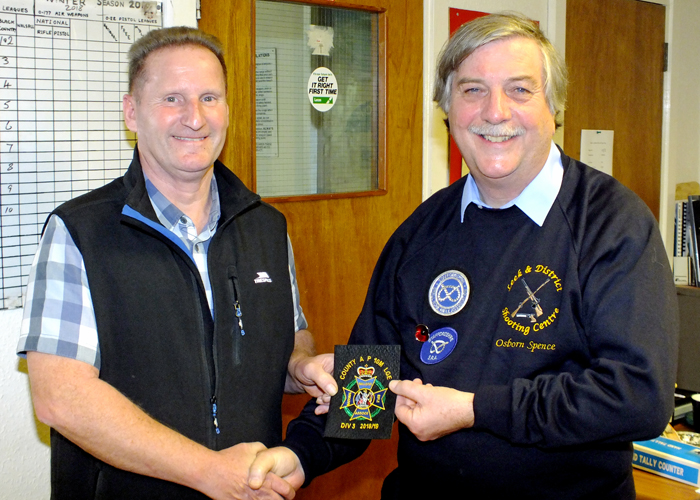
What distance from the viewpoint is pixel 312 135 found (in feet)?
8.71

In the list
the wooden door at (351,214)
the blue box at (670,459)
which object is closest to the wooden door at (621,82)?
the wooden door at (351,214)

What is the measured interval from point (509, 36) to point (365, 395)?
91cm

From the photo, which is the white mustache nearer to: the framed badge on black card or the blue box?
the framed badge on black card

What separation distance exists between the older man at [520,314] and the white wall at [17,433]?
872mm

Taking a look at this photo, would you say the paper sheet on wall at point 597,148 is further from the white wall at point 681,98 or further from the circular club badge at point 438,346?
the circular club badge at point 438,346

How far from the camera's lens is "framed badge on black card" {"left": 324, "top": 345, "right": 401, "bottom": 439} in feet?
5.21

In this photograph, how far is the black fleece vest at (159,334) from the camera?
1.52 metres

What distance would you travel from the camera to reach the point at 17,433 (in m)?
2.02

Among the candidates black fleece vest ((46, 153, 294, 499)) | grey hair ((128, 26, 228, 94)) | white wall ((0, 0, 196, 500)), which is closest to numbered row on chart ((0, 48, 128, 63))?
grey hair ((128, 26, 228, 94))

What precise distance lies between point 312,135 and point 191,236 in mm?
1085

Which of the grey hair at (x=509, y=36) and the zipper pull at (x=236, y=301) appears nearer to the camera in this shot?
the grey hair at (x=509, y=36)

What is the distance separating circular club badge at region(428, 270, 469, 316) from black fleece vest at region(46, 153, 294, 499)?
462 mm

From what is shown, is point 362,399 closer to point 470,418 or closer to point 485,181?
point 470,418

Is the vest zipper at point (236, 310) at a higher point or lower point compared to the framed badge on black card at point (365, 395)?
higher
